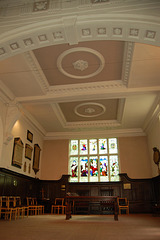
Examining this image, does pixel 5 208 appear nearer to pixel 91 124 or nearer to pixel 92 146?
pixel 91 124

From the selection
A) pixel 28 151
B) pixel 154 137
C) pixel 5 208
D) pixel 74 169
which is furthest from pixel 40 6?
pixel 74 169

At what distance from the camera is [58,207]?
38.1 feet

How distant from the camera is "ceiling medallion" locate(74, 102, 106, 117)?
11094 millimetres

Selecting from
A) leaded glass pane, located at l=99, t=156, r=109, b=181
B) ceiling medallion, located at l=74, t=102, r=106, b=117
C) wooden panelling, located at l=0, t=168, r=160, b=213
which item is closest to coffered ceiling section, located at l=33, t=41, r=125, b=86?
ceiling medallion, located at l=74, t=102, r=106, b=117

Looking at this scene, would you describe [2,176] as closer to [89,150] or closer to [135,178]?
[89,150]

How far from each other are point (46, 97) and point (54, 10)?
4914 millimetres

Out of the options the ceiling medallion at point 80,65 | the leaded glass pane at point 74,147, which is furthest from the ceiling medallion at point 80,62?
the leaded glass pane at point 74,147

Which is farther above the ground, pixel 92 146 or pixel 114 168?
pixel 92 146

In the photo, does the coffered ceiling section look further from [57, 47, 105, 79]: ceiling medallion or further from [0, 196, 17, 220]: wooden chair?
[0, 196, 17, 220]: wooden chair

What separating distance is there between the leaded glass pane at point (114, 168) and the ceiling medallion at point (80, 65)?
7241mm

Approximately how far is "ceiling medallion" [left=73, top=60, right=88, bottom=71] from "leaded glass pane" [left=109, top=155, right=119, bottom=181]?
7241mm

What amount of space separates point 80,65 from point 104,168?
7569 millimetres

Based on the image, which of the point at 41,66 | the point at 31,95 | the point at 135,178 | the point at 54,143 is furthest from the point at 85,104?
the point at 135,178

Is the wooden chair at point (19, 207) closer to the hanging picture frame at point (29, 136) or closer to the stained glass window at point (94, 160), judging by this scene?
the hanging picture frame at point (29, 136)
